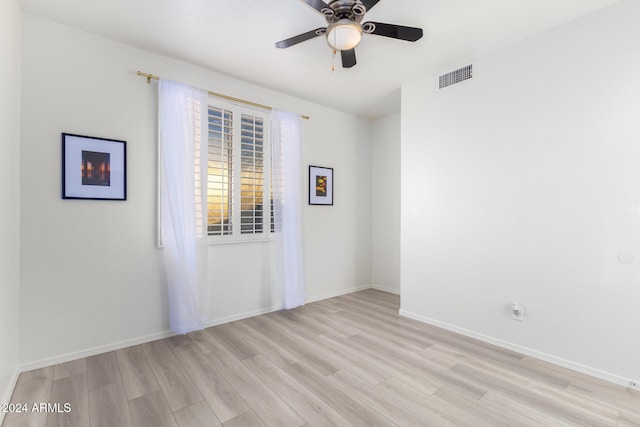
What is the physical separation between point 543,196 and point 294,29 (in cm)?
249

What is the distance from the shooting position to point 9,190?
6.68ft

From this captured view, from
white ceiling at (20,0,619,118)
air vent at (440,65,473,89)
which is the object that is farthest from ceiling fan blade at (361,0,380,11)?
air vent at (440,65,473,89)

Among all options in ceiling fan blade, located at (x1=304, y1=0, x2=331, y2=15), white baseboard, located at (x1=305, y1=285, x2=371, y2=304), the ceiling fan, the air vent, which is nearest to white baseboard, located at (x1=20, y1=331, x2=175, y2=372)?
white baseboard, located at (x1=305, y1=285, x2=371, y2=304)

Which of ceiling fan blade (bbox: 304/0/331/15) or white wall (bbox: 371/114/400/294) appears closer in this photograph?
ceiling fan blade (bbox: 304/0/331/15)

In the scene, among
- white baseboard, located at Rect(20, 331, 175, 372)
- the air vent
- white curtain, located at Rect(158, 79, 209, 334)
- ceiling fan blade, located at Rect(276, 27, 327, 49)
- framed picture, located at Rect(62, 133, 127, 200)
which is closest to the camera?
ceiling fan blade, located at Rect(276, 27, 327, 49)

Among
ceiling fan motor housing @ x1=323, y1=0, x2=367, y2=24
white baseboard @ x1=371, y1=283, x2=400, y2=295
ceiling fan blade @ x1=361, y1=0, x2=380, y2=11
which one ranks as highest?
ceiling fan blade @ x1=361, y1=0, x2=380, y2=11

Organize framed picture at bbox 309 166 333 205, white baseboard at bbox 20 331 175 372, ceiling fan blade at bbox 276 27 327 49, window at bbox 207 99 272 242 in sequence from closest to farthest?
Result: ceiling fan blade at bbox 276 27 327 49 → white baseboard at bbox 20 331 175 372 → window at bbox 207 99 272 242 → framed picture at bbox 309 166 333 205

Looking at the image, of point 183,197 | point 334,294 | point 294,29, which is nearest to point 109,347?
point 183,197

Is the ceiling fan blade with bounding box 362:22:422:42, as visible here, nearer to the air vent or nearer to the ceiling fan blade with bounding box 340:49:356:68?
the ceiling fan blade with bounding box 340:49:356:68

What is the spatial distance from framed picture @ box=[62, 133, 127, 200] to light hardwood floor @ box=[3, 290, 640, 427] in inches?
54.4

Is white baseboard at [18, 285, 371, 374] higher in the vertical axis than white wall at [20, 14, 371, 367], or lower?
lower

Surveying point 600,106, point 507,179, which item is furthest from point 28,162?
point 600,106

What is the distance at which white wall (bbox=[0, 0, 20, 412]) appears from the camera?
1859mm

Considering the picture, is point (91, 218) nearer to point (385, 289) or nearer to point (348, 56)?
point (348, 56)
